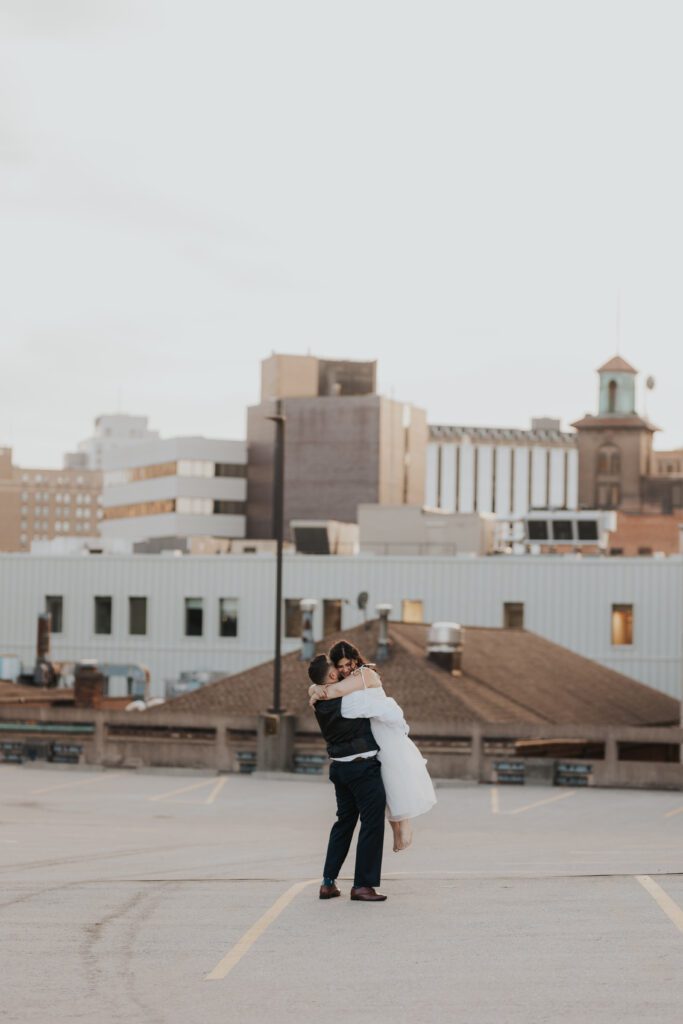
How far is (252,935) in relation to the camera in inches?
445

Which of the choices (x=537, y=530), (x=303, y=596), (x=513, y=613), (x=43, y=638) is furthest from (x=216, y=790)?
A: (x=537, y=530)

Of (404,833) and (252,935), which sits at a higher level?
(404,833)

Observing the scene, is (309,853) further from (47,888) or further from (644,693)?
(644,693)

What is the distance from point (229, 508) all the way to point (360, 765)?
172 m

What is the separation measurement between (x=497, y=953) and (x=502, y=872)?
5.10 metres

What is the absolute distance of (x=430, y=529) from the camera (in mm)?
97875

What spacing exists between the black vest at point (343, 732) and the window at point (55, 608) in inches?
2979

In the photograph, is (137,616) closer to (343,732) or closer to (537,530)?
(537,530)

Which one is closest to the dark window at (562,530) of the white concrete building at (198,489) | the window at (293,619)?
the window at (293,619)

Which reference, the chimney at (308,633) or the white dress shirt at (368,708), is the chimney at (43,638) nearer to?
the chimney at (308,633)

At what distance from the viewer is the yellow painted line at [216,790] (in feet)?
99.1

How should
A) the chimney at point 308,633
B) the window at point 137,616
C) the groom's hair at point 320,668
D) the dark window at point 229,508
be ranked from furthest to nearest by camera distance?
1. the dark window at point 229,508
2. the window at point 137,616
3. the chimney at point 308,633
4. the groom's hair at point 320,668

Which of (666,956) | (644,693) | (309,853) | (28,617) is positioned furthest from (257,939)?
(28,617)

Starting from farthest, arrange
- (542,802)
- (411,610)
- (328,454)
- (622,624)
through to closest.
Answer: (328,454) → (411,610) → (622,624) → (542,802)
